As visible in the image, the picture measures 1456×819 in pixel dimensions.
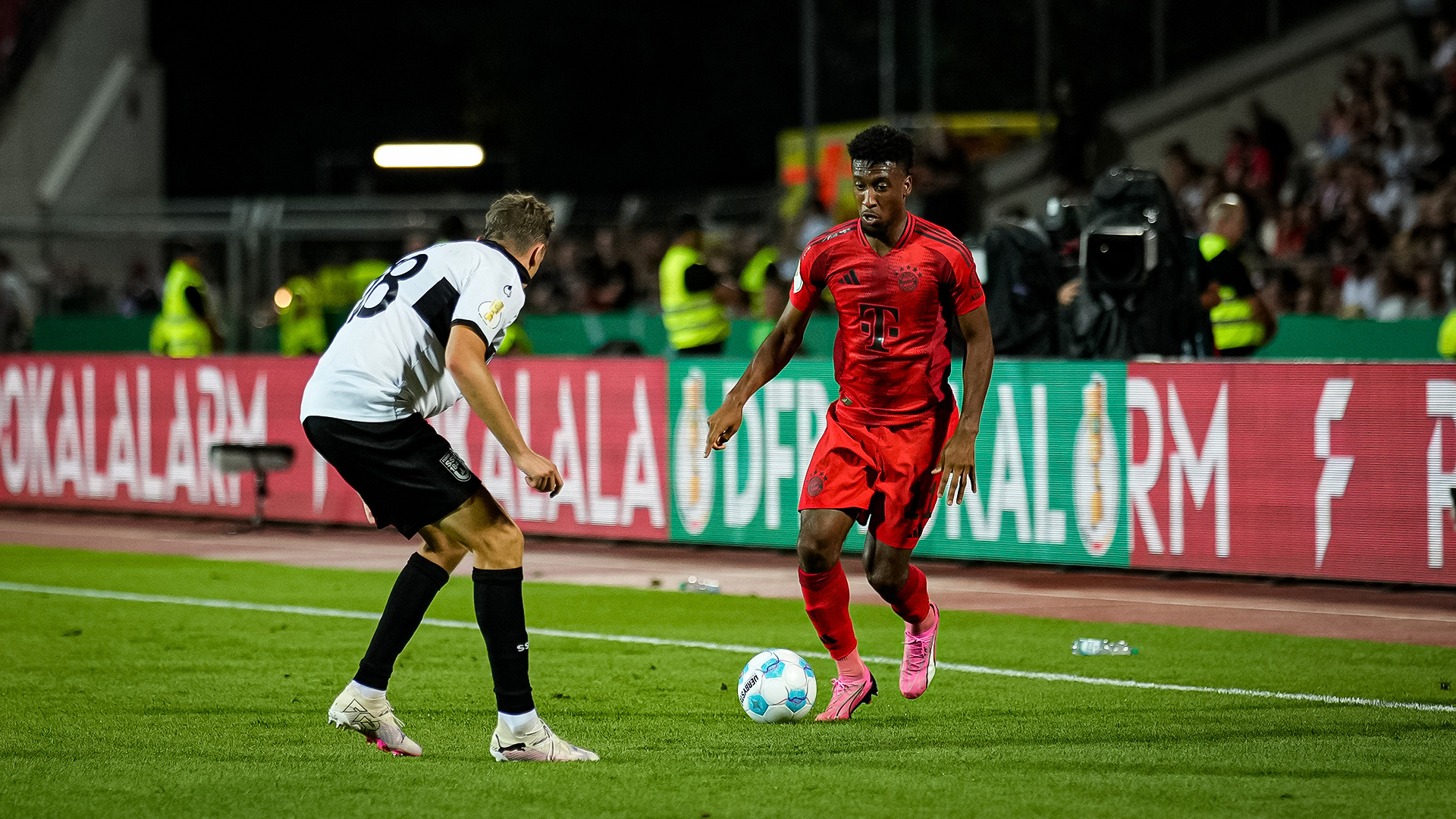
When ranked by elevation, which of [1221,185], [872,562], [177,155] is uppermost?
[177,155]

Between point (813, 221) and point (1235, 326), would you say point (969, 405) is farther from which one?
point (813, 221)

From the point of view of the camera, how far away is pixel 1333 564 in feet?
35.8

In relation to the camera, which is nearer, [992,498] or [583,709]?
[583,709]

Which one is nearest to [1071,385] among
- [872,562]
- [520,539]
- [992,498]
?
[992,498]

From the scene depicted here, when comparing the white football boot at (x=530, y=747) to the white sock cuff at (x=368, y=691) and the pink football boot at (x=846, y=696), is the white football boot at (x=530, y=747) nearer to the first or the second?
the white sock cuff at (x=368, y=691)

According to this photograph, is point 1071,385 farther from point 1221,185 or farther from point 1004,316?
point 1221,185

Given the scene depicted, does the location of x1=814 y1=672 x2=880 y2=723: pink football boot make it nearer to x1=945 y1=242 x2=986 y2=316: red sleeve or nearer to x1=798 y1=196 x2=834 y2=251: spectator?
x1=945 y1=242 x2=986 y2=316: red sleeve

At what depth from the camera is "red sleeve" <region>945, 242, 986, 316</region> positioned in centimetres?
705

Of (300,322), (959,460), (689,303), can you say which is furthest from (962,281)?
(300,322)

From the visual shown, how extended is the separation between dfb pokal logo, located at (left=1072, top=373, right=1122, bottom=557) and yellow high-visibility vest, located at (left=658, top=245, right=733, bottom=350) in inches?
193

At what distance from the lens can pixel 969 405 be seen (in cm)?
702

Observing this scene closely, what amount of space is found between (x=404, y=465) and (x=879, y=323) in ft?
6.37

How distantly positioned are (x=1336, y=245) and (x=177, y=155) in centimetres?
3022

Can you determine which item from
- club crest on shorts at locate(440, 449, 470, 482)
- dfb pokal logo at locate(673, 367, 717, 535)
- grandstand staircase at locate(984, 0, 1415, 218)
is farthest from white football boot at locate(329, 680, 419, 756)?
grandstand staircase at locate(984, 0, 1415, 218)
